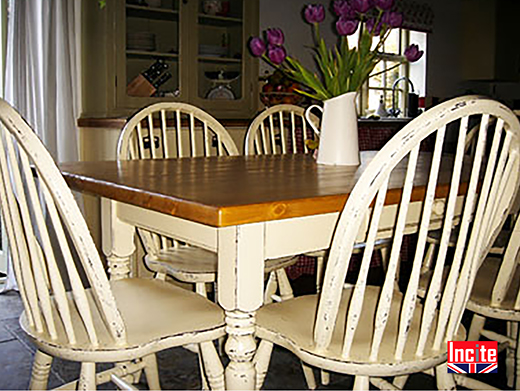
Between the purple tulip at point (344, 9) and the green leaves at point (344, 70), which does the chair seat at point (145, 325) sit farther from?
the purple tulip at point (344, 9)

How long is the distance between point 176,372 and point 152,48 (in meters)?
1.83

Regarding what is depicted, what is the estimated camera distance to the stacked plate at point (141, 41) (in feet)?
10.3

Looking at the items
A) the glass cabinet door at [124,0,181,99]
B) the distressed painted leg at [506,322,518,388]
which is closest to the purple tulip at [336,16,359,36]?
the distressed painted leg at [506,322,518,388]

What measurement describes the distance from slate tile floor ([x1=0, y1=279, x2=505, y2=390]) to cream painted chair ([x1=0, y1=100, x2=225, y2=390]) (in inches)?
25.2

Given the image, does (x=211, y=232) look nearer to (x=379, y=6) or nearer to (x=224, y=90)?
(x=379, y=6)

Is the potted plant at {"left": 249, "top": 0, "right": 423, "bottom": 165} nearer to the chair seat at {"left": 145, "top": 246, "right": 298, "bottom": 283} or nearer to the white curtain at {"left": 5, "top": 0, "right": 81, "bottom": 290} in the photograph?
the chair seat at {"left": 145, "top": 246, "right": 298, "bottom": 283}

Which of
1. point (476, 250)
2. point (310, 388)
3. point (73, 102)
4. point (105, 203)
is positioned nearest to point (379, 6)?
point (476, 250)

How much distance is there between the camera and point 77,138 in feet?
10.0

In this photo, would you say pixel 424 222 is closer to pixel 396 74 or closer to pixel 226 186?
pixel 226 186

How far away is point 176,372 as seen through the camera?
205 centimetres

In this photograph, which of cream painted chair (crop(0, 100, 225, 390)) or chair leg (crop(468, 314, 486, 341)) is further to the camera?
chair leg (crop(468, 314, 486, 341))

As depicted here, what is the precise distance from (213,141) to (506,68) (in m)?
3.46

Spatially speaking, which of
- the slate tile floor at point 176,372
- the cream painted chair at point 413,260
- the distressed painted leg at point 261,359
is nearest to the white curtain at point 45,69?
the slate tile floor at point 176,372

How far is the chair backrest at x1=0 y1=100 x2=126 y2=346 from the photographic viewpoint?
104 cm
